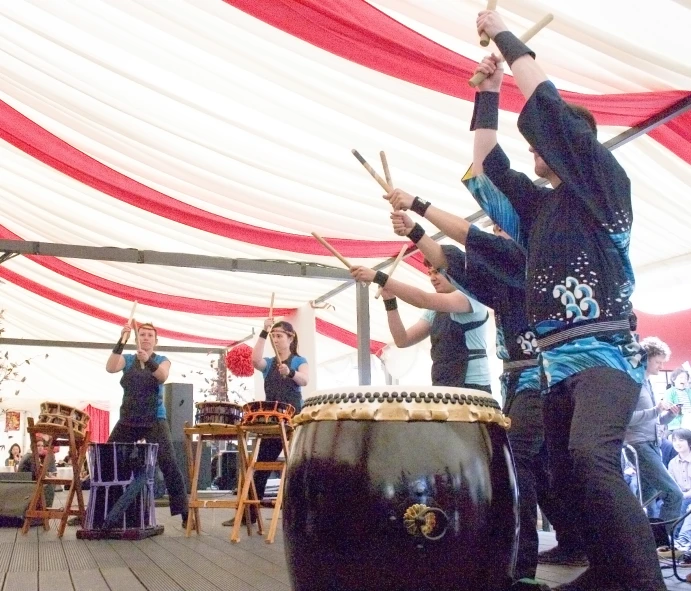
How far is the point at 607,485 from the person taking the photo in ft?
4.09

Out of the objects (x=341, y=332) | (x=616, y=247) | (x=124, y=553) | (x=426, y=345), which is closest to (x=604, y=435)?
(x=616, y=247)

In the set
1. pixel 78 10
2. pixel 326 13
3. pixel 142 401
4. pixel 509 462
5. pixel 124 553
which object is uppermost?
pixel 78 10

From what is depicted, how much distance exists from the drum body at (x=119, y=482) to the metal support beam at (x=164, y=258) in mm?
3003

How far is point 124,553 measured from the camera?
323 cm

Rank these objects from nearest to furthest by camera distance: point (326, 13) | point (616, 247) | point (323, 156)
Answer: point (616, 247), point (326, 13), point (323, 156)

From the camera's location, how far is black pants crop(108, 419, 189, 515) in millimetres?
4090

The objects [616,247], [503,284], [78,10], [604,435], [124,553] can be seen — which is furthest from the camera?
[78,10]

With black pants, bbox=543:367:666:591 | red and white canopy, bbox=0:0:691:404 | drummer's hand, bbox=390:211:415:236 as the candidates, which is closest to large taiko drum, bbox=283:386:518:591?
black pants, bbox=543:367:666:591

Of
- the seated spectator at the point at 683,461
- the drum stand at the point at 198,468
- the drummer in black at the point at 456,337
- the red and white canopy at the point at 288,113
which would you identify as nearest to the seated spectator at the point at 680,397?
the red and white canopy at the point at 288,113

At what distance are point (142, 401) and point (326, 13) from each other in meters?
2.39

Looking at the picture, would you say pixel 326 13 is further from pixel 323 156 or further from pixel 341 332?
pixel 341 332

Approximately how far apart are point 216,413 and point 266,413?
43 centimetres

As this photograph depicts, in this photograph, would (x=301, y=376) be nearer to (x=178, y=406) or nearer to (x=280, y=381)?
(x=280, y=381)

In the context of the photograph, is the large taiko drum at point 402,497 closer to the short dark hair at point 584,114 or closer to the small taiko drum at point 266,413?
the short dark hair at point 584,114
